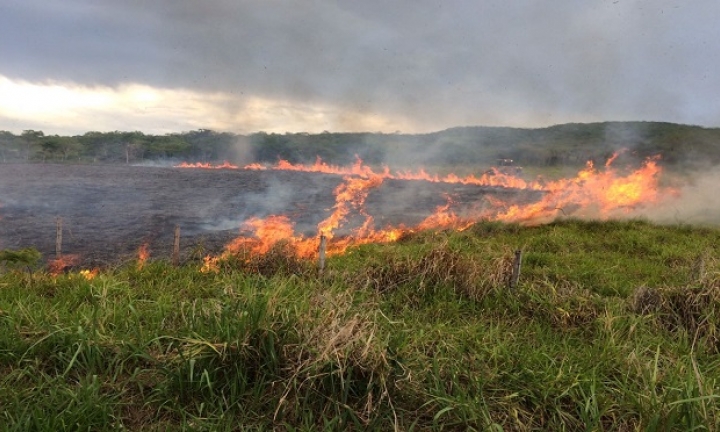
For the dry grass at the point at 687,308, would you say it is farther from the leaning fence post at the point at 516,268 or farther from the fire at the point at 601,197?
the fire at the point at 601,197

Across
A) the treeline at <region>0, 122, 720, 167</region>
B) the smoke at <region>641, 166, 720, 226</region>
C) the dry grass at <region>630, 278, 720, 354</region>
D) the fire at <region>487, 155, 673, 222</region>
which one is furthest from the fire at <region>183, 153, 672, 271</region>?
the treeline at <region>0, 122, 720, 167</region>

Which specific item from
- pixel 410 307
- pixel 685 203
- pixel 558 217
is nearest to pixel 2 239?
pixel 410 307

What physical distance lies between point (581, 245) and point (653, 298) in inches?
295

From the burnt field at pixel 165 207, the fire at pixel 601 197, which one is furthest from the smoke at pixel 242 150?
the fire at pixel 601 197

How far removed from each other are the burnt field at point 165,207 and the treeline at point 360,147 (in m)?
30.5

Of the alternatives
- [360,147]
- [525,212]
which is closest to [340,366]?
[525,212]

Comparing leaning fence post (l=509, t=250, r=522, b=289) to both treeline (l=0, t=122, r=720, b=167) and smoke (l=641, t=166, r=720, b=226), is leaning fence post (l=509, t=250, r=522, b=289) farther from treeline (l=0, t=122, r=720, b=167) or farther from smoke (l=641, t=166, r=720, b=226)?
treeline (l=0, t=122, r=720, b=167)

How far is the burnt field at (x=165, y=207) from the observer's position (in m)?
18.9

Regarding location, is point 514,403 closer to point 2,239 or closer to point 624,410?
point 624,410

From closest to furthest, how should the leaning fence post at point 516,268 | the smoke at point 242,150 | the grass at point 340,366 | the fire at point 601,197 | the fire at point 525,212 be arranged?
the grass at point 340,366, the leaning fence post at point 516,268, the fire at point 525,212, the fire at point 601,197, the smoke at point 242,150

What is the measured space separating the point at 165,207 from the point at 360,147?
75.5m

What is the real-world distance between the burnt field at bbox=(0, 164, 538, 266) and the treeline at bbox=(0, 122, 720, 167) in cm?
3051

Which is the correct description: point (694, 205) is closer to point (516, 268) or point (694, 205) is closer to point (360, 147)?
point (516, 268)

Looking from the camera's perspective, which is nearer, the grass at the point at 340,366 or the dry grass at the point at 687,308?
the grass at the point at 340,366
